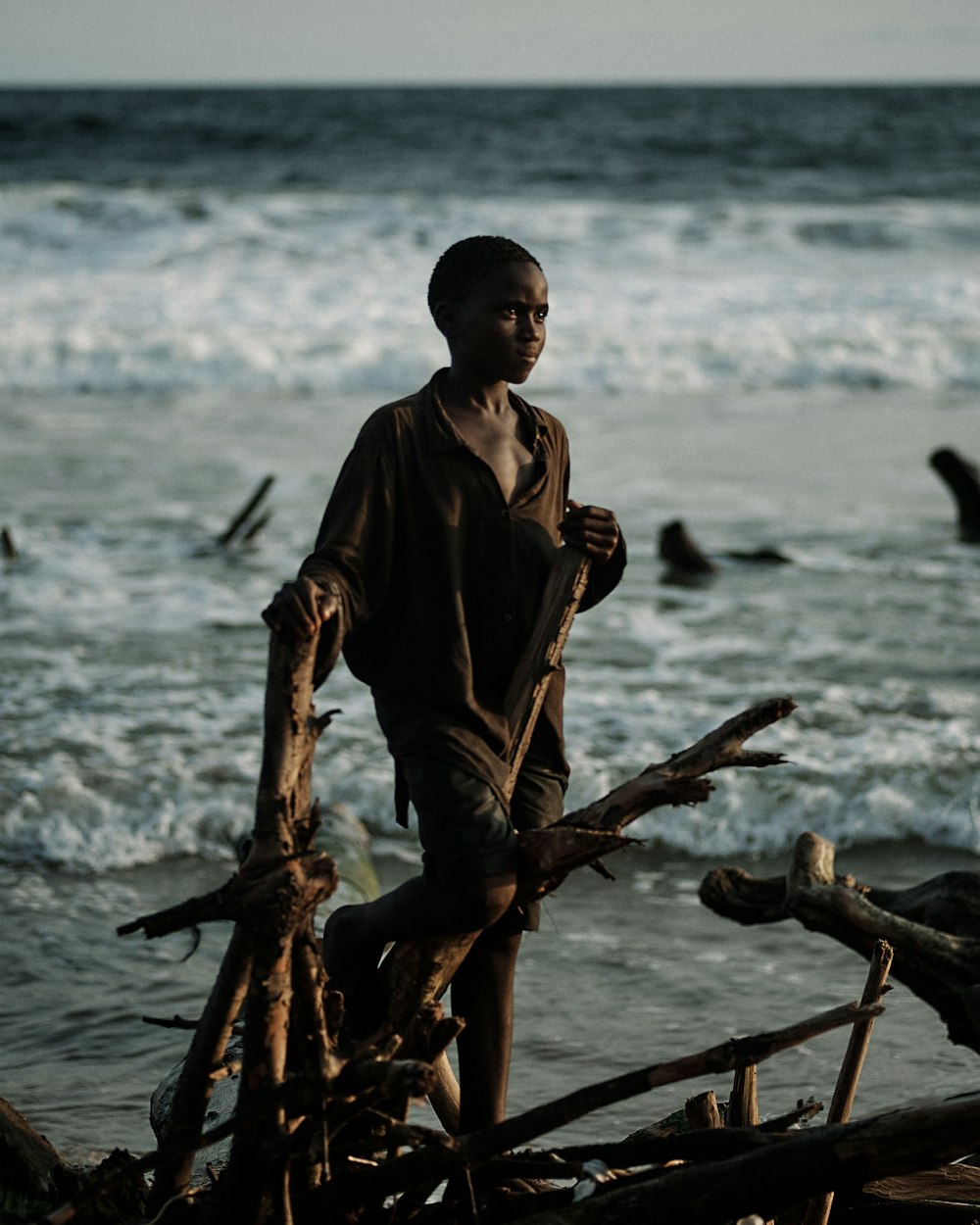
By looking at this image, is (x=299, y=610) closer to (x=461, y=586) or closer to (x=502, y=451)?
(x=461, y=586)

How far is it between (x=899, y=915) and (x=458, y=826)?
1.36 meters

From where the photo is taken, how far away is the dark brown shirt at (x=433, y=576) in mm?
2500

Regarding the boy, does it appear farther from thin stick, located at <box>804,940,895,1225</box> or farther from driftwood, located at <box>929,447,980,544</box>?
driftwood, located at <box>929,447,980,544</box>

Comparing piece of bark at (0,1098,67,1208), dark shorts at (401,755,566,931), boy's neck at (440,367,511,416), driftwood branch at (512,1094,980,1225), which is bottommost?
piece of bark at (0,1098,67,1208)

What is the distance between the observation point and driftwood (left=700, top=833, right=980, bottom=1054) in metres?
3.16

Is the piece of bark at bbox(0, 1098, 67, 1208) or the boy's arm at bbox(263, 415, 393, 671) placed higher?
the boy's arm at bbox(263, 415, 393, 671)

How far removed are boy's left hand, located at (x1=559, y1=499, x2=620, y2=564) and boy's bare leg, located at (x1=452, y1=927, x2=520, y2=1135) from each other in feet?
2.11

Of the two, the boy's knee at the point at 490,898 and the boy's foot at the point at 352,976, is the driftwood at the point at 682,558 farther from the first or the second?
the boy's knee at the point at 490,898

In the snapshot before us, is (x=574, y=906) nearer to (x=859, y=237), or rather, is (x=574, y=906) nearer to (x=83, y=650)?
(x=83, y=650)

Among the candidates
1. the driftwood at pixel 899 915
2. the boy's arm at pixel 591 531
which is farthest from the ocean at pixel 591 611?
the boy's arm at pixel 591 531

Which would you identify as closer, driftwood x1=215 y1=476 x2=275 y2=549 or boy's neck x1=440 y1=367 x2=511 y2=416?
boy's neck x1=440 y1=367 x2=511 y2=416

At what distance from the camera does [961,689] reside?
7375 millimetres

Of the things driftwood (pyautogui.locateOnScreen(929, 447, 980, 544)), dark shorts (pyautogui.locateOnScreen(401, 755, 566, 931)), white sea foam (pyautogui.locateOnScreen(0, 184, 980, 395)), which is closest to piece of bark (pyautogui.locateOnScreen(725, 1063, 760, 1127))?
dark shorts (pyautogui.locateOnScreen(401, 755, 566, 931))

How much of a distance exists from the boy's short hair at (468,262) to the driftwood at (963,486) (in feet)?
A: 27.5
